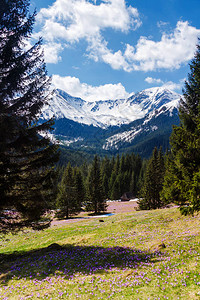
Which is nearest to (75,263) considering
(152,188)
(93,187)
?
(152,188)

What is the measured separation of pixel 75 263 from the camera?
33.0ft

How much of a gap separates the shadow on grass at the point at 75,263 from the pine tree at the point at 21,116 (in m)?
2.76

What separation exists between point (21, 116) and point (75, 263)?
8981mm

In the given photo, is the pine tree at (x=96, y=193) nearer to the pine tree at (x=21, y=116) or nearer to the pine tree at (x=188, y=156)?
the pine tree at (x=188, y=156)

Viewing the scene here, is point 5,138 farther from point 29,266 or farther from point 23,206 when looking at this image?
point 29,266

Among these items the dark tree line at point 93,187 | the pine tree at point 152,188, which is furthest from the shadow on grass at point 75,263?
the pine tree at point 152,188

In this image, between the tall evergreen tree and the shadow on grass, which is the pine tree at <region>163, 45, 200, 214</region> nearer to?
the shadow on grass

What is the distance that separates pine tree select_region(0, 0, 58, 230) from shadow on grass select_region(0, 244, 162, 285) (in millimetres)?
2757

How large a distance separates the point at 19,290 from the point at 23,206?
4853 millimetres

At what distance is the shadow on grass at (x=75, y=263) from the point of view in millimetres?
9148

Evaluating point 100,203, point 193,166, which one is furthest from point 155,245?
point 100,203

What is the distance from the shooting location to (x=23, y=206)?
38.4 ft

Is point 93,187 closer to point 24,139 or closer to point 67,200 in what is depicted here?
point 67,200

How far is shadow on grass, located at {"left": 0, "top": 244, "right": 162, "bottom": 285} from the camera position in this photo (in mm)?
9148
